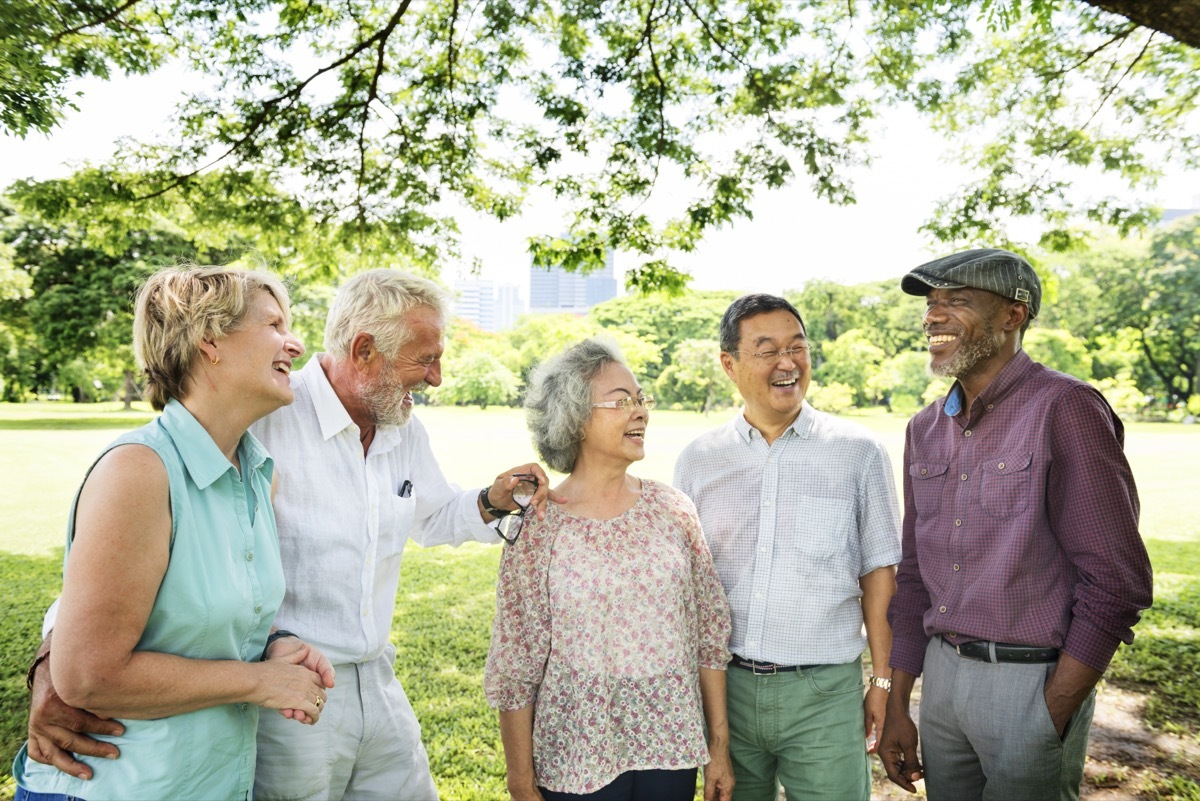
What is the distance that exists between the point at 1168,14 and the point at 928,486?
2692 millimetres

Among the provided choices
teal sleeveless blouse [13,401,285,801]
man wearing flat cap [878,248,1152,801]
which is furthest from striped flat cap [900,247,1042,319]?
teal sleeveless blouse [13,401,285,801]

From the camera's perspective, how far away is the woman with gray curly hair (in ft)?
7.50

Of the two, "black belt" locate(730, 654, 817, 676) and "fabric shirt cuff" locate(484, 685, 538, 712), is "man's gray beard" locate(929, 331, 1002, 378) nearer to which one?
"black belt" locate(730, 654, 817, 676)

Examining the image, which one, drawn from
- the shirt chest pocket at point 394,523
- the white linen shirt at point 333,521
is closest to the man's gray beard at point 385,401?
the white linen shirt at point 333,521

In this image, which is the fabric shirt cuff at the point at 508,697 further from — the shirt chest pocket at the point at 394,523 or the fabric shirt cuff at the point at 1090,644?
the fabric shirt cuff at the point at 1090,644

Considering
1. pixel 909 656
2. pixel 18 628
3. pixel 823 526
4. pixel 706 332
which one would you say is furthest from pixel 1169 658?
pixel 706 332

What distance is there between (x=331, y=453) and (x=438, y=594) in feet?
24.4

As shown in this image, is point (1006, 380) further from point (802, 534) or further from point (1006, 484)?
point (802, 534)

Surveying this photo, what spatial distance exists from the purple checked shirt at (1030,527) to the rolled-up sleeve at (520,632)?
1.27 meters

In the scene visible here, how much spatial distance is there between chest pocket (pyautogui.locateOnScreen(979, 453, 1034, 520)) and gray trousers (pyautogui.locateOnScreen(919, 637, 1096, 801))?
47 centimetres

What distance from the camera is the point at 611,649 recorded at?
7.60 ft

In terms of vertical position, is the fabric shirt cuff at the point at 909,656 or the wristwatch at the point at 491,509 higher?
the wristwatch at the point at 491,509

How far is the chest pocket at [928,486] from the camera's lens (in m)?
2.60

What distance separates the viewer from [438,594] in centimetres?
927
